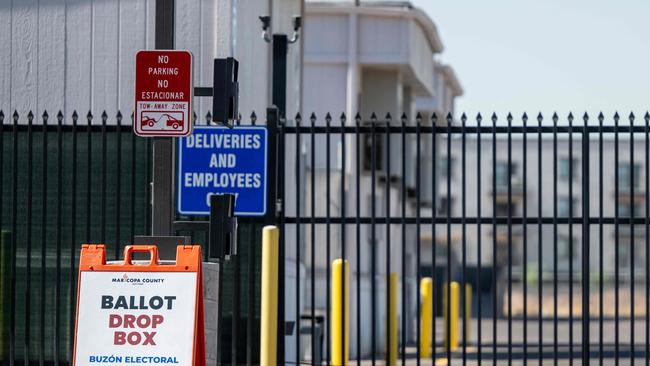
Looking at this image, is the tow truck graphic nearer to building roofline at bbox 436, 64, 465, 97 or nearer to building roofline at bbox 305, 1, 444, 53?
building roofline at bbox 305, 1, 444, 53

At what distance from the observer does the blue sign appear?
1272cm

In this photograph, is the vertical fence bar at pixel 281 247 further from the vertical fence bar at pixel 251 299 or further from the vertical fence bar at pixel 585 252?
the vertical fence bar at pixel 585 252

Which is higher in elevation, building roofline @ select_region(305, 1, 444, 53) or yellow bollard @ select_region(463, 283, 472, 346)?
building roofline @ select_region(305, 1, 444, 53)

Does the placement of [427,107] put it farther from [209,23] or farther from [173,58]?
[173,58]

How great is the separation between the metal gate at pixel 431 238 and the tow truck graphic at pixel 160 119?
6.09ft

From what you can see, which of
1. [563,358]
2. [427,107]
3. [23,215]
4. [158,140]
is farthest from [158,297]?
[427,107]

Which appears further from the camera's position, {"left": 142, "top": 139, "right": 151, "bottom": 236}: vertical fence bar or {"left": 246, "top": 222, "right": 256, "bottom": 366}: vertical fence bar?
{"left": 142, "top": 139, "right": 151, "bottom": 236}: vertical fence bar

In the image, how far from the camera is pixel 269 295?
12141mm

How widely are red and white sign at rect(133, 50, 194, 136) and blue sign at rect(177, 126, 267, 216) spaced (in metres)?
2.24

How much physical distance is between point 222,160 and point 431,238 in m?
16.1

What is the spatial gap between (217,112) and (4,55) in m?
4.44

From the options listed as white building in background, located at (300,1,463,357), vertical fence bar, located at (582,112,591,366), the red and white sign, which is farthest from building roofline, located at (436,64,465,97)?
the red and white sign

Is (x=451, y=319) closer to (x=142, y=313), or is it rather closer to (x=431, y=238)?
(x=431, y=238)

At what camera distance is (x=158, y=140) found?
10.4 metres
